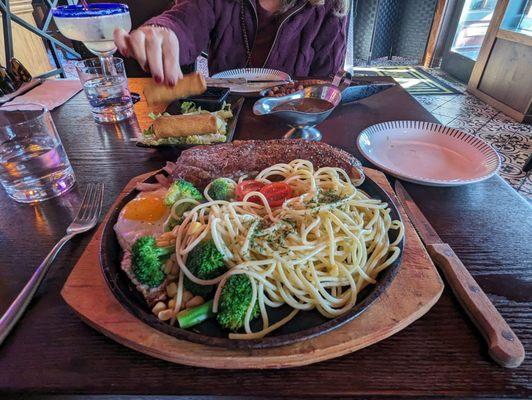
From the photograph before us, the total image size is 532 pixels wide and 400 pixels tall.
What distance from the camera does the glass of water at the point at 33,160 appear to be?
146 centimetres

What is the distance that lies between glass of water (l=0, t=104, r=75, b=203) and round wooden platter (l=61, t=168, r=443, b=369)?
1.99 feet

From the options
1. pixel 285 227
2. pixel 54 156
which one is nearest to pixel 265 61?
pixel 54 156

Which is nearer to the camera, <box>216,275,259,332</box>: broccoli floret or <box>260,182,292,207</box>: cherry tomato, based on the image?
<box>216,275,259,332</box>: broccoli floret

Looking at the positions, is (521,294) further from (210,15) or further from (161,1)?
(161,1)

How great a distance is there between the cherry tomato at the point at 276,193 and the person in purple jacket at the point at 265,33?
1.99 metres

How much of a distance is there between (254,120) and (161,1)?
2.92 meters

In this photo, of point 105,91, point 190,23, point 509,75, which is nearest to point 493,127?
point 509,75

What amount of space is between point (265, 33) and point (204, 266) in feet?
9.45

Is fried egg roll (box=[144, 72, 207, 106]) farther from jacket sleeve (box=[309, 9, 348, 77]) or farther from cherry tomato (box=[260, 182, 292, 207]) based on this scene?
jacket sleeve (box=[309, 9, 348, 77])

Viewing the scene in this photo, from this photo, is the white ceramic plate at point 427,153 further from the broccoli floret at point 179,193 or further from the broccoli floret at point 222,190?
the broccoli floret at point 179,193

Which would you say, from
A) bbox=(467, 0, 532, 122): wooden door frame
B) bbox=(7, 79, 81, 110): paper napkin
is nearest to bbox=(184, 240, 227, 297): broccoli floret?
bbox=(7, 79, 81, 110): paper napkin

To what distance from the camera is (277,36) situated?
300 cm

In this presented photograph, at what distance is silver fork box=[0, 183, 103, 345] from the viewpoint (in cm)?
92

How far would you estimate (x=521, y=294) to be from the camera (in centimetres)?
99
